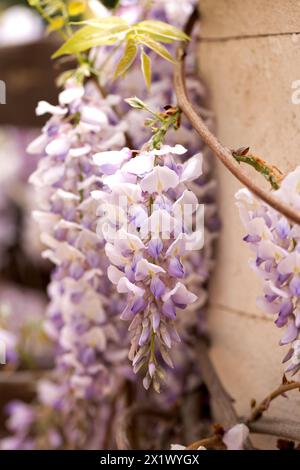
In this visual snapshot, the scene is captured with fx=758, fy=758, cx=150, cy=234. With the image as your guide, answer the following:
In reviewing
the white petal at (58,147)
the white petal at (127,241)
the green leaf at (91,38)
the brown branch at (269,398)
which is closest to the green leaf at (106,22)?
the green leaf at (91,38)

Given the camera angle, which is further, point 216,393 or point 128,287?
point 216,393

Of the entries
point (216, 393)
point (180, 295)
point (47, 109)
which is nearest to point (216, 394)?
point (216, 393)

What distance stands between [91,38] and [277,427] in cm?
43

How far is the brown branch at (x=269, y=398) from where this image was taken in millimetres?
698

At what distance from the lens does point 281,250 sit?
63 centimetres

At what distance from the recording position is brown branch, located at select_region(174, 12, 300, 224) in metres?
0.59

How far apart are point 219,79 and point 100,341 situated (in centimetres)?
35

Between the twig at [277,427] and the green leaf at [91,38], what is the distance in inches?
16.3

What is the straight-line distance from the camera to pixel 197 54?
0.98 meters

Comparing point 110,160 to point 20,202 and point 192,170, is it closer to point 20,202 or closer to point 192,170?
point 192,170

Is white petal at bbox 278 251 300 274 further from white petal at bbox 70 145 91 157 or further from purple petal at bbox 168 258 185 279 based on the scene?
white petal at bbox 70 145 91 157

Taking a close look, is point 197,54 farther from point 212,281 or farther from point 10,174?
point 10,174

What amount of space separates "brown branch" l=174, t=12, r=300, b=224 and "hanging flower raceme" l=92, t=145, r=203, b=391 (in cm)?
3
